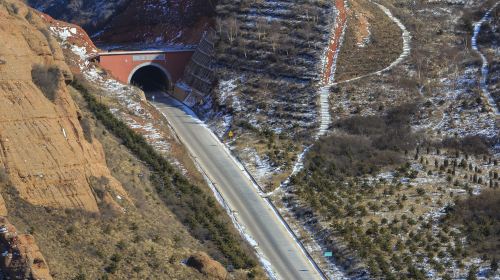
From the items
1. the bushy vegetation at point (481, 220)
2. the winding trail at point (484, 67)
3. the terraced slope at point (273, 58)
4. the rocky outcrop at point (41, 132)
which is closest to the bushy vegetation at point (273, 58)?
the terraced slope at point (273, 58)

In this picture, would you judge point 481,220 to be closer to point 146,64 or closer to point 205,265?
A: point 205,265

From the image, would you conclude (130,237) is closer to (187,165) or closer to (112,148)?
(112,148)

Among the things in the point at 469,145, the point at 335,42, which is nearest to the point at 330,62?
the point at 335,42

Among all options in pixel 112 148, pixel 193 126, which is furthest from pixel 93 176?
pixel 193 126

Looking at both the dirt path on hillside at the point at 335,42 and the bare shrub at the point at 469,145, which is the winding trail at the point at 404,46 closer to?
the dirt path on hillside at the point at 335,42

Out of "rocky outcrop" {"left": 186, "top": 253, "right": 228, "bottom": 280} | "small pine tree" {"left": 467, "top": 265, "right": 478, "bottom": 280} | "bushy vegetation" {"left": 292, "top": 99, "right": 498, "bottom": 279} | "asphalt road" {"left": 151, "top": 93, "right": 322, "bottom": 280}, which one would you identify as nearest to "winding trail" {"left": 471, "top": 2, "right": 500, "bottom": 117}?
"bushy vegetation" {"left": 292, "top": 99, "right": 498, "bottom": 279}

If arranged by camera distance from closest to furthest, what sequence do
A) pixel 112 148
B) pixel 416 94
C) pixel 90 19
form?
pixel 112 148 < pixel 416 94 < pixel 90 19
